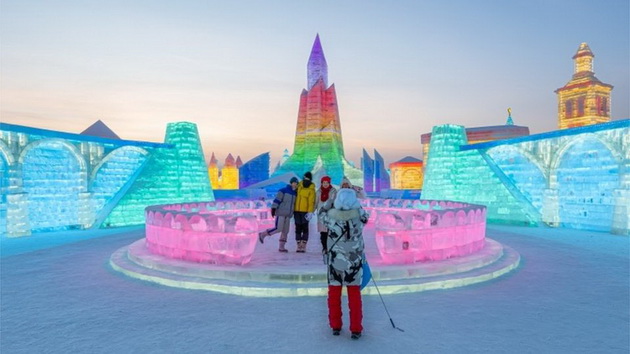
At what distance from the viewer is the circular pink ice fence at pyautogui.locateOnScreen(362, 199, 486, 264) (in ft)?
21.8

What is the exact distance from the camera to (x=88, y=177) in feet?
47.7

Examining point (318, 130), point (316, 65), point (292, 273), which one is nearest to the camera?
point (292, 273)

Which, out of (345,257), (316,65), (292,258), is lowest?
(292,258)

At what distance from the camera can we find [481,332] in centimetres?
413

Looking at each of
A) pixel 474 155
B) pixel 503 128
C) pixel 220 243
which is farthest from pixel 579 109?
pixel 220 243

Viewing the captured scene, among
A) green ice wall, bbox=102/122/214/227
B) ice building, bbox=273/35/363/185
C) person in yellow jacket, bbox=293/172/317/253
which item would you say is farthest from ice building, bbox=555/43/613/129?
person in yellow jacket, bbox=293/172/317/253

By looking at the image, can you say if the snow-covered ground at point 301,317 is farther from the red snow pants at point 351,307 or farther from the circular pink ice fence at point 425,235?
the circular pink ice fence at point 425,235

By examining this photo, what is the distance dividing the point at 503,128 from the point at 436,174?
1068 inches

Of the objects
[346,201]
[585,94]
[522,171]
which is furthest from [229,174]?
[346,201]

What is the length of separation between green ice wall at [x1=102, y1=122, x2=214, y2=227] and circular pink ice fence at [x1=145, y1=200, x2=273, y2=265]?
8567mm

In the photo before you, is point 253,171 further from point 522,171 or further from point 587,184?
point 587,184

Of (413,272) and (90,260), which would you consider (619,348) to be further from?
(90,260)

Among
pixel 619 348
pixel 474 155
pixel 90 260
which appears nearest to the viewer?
pixel 619 348

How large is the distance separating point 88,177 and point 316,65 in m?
17.6
